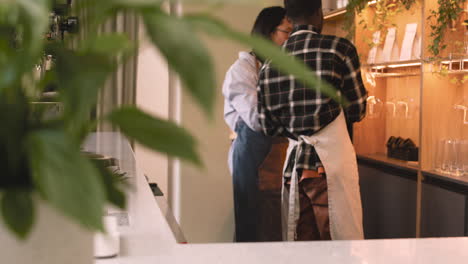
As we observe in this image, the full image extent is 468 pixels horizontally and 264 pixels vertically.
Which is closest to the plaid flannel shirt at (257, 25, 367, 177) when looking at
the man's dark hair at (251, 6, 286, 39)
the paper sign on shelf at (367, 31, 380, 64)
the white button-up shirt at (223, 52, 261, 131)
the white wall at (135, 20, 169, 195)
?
the white button-up shirt at (223, 52, 261, 131)

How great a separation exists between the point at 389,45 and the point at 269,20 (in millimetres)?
984

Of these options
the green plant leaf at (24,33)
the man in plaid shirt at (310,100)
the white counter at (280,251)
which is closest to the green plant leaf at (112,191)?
the green plant leaf at (24,33)

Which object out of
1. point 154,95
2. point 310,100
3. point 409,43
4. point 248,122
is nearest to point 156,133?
point 310,100

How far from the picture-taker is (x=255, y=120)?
3.19 m

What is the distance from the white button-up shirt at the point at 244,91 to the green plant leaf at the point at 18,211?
279cm

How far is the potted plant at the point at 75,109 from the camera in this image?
32 cm

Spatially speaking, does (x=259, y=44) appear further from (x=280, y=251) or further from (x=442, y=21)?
(x=442, y=21)

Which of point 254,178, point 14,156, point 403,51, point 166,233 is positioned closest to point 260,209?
point 254,178

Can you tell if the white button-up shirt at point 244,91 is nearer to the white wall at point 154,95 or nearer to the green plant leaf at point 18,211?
the white wall at point 154,95

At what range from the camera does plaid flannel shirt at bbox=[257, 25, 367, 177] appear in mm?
2418

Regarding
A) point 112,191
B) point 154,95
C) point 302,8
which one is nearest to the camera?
point 112,191

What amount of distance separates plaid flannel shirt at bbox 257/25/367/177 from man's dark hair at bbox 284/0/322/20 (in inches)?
2.2

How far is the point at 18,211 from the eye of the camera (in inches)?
15.3

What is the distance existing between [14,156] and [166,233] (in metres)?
0.95
